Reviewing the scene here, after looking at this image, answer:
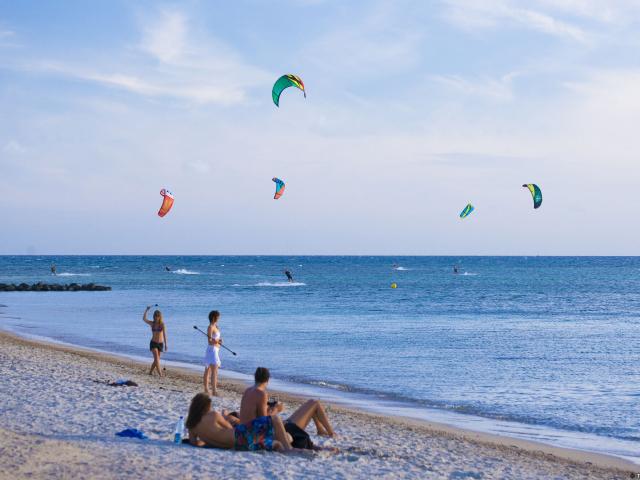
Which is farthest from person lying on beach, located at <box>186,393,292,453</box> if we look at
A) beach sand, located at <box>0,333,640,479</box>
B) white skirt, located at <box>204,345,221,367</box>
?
white skirt, located at <box>204,345,221,367</box>

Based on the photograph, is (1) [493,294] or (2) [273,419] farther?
(1) [493,294]

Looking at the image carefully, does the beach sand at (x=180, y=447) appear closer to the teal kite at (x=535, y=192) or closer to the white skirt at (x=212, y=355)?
the white skirt at (x=212, y=355)

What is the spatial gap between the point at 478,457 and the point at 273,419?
2.76m

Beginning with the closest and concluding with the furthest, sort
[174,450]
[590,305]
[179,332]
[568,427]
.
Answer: [174,450] → [568,427] → [179,332] → [590,305]

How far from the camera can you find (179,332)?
26.8 meters

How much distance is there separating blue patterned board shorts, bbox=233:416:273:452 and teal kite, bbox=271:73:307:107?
40.4 ft

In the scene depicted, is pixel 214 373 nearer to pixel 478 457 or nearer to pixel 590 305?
pixel 478 457

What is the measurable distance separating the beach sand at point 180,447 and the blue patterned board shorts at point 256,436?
0.14 meters

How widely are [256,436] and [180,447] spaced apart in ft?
2.77

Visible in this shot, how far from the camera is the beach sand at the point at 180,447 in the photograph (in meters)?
7.64

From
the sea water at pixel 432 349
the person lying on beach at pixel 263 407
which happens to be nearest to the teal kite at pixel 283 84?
the sea water at pixel 432 349

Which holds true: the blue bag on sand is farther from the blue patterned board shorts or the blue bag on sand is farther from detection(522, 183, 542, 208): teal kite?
detection(522, 183, 542, 208): teal kite

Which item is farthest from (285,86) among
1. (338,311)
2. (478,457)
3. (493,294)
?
(493,294)

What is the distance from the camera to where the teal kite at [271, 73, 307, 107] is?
19859 millimetres
